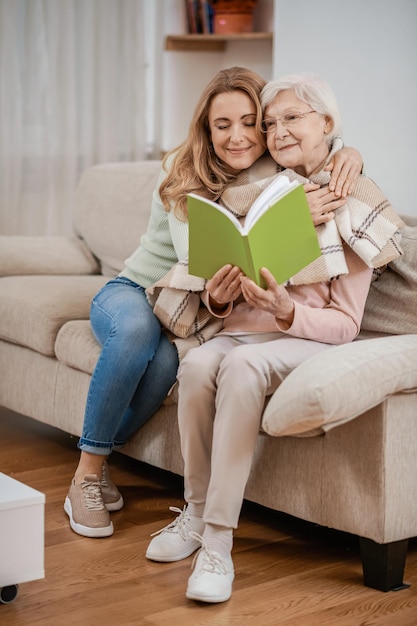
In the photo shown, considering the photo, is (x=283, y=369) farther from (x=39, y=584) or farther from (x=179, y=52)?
(x=179, y=52)

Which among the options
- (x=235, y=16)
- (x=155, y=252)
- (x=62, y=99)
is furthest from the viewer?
(x=235, y=16)

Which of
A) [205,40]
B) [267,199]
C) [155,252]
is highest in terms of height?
[205,40]

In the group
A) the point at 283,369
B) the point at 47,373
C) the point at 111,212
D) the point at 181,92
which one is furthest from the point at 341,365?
the point at 181,92

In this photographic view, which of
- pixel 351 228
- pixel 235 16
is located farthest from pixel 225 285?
pixel 235 16

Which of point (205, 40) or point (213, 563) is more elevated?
point (205, 40)

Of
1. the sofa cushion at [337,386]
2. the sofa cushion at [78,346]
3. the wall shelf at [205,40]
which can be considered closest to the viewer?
the sofa cushion at [337,386]

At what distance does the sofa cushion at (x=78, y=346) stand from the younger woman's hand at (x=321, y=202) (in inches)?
29.5

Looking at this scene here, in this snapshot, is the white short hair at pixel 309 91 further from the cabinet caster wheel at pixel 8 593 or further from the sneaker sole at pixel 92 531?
the cabinet caster wheel at pixel 8 593

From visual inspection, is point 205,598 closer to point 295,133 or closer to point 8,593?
point 8,593

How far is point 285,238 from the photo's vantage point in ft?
6.40

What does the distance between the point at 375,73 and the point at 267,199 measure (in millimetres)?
1747

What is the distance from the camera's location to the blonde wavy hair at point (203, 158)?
233 centimetres

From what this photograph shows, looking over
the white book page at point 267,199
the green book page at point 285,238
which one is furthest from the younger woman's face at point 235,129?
the green book page at point 285,238

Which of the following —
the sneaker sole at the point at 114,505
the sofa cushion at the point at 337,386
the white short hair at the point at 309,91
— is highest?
the white short hair at the point at 309,91
